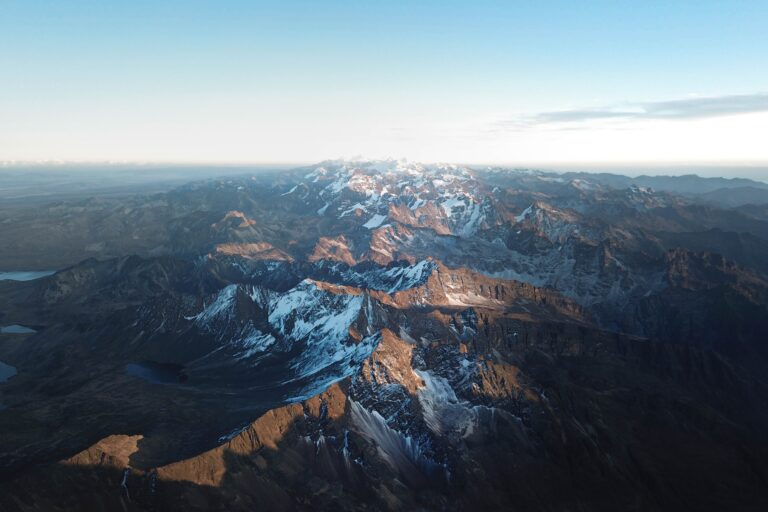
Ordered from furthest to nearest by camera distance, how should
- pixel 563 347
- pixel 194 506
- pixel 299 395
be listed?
pixel 563 347 < pixel 299 395 < pixel 194 506

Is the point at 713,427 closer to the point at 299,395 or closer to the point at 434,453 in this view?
the point at 434,453

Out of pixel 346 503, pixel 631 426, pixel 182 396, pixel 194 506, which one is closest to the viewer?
pixel 194 506

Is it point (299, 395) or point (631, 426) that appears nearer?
point (631, 426)

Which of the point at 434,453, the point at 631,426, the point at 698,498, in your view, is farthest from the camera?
the point at 631,426

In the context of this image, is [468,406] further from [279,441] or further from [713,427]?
[713,427]

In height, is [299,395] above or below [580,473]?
above

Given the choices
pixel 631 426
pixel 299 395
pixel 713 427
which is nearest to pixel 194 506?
pixel 299 395

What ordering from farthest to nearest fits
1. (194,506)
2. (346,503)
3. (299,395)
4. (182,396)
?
(182,396) → (299,395) → (346,503) → (194,506)

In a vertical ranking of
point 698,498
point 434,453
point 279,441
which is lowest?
point 698,498

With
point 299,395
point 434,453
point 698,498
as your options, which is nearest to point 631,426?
point 698,498

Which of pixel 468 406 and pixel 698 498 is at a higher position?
pixel 468 406
